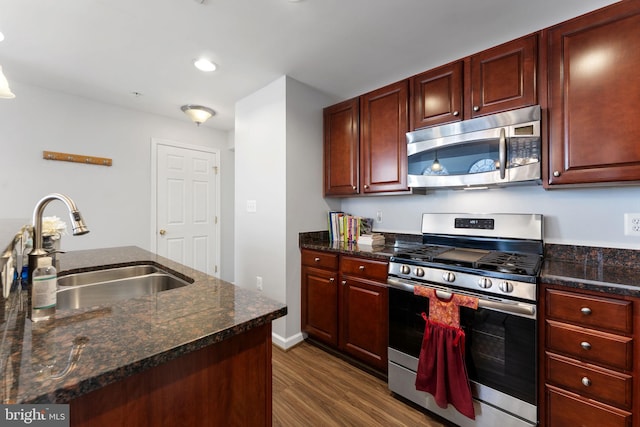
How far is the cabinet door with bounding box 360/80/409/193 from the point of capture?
7.39 ft

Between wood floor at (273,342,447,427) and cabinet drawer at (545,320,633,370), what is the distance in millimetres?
815

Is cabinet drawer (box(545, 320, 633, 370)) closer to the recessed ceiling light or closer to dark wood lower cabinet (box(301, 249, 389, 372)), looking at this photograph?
dark wood lower cabinet (box(301, 249, 389, 372))

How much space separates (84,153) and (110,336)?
3.18 meters

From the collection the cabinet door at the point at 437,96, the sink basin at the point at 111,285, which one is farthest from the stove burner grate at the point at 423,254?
the sink basin at the point at 111,285

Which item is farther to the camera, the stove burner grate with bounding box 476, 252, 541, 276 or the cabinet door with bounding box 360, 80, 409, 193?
the cabinet door with bounding box 360, 80, 409, 193

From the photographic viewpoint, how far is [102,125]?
311 cm

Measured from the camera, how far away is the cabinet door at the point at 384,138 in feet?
7.39

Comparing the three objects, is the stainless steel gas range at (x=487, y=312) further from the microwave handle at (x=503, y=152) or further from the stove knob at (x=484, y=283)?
the microwave handle at (x=503, y=152)

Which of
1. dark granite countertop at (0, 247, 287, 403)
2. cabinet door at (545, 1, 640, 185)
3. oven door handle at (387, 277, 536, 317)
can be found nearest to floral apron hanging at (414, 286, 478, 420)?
oven door handle at (387, 277, 536, 317)

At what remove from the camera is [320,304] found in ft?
7.97

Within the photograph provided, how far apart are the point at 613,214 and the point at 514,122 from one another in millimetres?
810

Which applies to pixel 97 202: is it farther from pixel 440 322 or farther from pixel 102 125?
pixel 440 322

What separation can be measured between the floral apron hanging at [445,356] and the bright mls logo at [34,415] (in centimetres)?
159

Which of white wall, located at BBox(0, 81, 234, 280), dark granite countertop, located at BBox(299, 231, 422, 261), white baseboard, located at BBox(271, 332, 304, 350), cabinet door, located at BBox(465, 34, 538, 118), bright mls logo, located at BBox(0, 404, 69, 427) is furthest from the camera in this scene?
white wall, located at BBox(0, 81, 234, 280)
